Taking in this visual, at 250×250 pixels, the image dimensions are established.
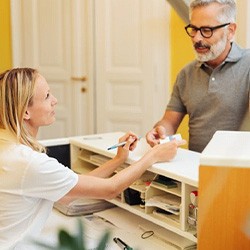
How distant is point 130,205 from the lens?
1.75 meters

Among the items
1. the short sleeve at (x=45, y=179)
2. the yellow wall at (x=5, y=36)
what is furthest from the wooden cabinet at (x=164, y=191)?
the yellow wall at (x=5, y=36)

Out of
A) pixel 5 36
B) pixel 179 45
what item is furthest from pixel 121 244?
pixel 5 36

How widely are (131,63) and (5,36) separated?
3.95 ft

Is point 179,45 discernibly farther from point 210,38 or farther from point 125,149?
point 125,149

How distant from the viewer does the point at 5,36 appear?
4281 mm

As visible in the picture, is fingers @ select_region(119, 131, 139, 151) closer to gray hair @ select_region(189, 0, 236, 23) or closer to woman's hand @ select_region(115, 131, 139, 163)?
woman's hand @ select_region(115, 131, 139, 163)

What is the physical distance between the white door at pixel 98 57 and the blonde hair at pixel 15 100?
7.54 feet

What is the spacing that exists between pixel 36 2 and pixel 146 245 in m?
2.95

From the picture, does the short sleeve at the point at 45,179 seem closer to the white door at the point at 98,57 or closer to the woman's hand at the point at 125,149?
the woman's hand at the point at 125,149

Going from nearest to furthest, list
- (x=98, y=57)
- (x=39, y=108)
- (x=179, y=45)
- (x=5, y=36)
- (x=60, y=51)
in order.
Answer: (x=39, y=108) < (x=179, y=45) < (x=98, y=57) < (x=60, y=51) < (x=5, y=36)

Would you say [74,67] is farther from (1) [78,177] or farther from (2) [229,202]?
(2) [229,202]

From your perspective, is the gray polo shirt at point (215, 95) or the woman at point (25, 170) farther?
the gray polo shirt at point (215, 95)

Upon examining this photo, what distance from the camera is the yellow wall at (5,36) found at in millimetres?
4246

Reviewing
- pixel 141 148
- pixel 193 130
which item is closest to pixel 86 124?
pixel 193 130
